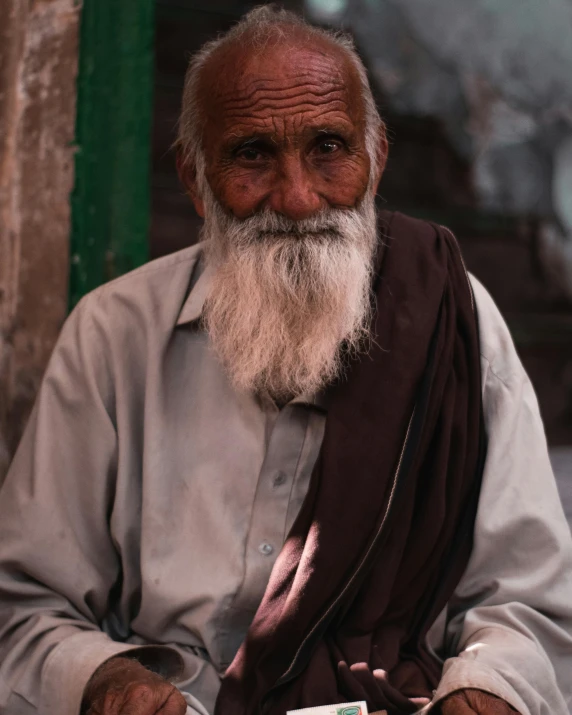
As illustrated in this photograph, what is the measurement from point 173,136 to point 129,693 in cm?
223

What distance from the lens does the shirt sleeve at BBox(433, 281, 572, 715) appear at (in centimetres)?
203

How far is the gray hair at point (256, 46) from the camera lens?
229 cm

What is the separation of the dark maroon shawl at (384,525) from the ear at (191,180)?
53cm

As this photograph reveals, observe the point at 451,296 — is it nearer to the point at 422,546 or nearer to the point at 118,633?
the point at 422,546

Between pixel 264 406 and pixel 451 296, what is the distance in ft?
1.76

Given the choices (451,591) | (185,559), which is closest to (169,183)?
(185,559)

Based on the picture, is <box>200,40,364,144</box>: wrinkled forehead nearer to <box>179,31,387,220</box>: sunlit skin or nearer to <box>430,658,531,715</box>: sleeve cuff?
<box>179,31,387,220</box>: sunlit skin

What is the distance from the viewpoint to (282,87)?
7.25 ft

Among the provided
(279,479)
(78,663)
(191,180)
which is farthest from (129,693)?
(191,180)

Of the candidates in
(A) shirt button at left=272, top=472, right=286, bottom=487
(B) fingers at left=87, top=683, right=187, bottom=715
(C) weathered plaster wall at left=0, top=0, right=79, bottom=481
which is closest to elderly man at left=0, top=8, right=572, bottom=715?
(A) shirt button at left=272, top=472, right=286, bottom=487

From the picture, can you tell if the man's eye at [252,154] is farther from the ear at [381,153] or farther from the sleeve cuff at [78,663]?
the sleeve cuff at [78,663]

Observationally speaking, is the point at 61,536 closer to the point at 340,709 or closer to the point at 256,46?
the point at 340,709

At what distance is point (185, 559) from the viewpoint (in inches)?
86.6

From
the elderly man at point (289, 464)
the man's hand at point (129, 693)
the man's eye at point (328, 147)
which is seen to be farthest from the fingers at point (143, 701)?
the man's eye at point (328, 147)
